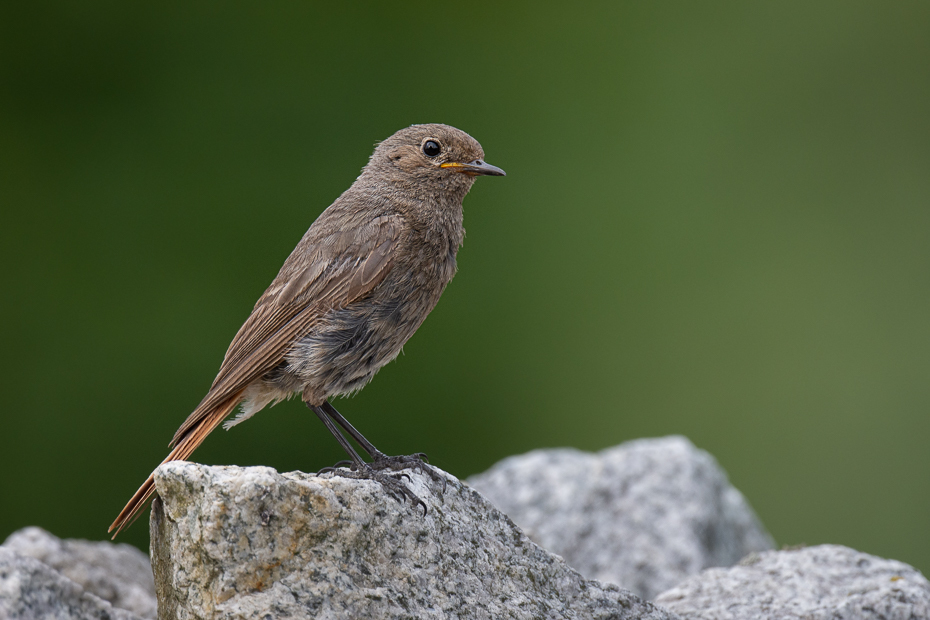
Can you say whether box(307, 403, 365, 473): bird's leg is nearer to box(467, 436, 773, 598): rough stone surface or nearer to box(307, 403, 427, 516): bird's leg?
box(307, 403, 427, 516): bird's leg

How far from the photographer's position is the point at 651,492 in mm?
5668

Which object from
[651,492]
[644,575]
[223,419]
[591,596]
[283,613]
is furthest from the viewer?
[651,492]

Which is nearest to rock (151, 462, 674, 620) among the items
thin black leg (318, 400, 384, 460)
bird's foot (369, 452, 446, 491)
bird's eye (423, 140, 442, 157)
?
bird's foot (369, 452, 446, 491)

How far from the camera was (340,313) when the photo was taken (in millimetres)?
4109

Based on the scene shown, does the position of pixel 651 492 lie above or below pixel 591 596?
below

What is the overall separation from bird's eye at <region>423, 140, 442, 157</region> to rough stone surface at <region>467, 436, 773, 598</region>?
7.44ft

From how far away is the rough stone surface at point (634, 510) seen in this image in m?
5.30

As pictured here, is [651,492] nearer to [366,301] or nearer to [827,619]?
[827,619]

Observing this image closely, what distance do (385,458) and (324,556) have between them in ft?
3.29

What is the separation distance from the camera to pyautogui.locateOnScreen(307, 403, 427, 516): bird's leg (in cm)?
318

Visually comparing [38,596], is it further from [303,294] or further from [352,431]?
[303,294]

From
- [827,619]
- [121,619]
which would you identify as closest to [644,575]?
[827,619]

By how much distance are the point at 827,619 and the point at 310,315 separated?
262 centimetres

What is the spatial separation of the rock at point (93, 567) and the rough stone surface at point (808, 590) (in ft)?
8.88
